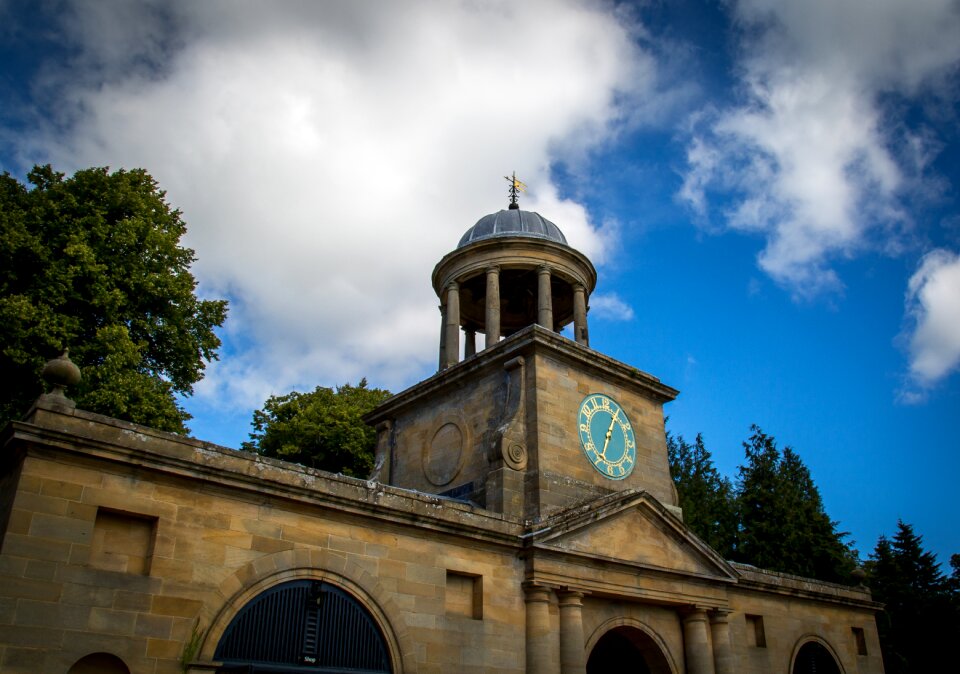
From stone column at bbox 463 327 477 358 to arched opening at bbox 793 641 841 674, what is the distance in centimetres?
1368

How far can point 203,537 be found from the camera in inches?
480

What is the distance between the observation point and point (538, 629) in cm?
1595

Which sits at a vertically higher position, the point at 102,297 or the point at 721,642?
the point at 102,297

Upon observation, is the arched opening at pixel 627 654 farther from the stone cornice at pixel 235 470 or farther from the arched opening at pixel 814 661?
the arched opening at pixel 814 661

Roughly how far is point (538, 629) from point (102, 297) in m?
15.5

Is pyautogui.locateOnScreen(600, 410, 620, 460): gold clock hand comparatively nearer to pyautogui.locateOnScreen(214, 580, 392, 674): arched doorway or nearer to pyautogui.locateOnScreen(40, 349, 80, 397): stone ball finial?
pyautogui.locateOnScreen(214, 580, 392, 674): arched doorway

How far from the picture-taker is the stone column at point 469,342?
2659 centimetres

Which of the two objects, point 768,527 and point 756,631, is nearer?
point 756,631

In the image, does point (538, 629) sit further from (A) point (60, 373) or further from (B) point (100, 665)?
(A) point (60, 373)

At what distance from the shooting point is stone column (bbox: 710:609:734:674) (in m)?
19.1

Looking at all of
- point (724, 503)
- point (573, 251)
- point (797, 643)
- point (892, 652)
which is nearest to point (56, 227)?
point (573, 251)

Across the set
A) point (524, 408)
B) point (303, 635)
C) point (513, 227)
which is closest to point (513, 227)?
point (513, 227)

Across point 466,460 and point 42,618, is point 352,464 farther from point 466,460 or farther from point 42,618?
point 42,618

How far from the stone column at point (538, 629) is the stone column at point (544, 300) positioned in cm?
786
